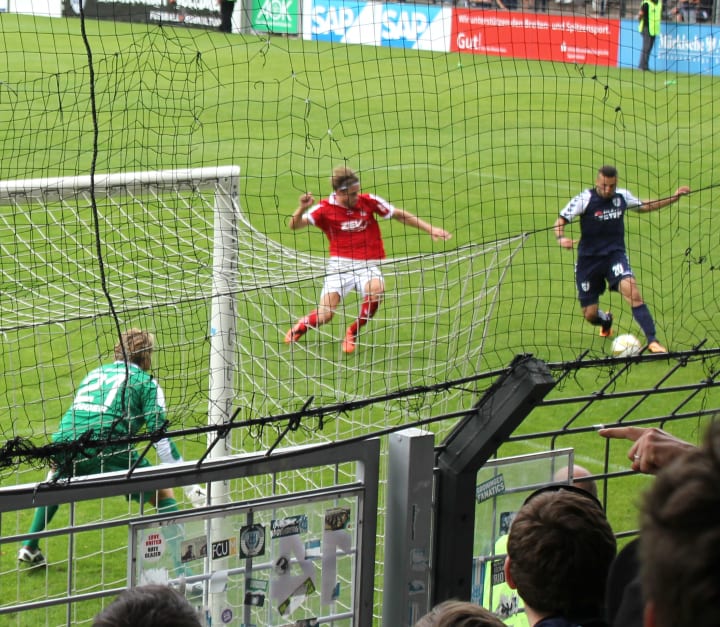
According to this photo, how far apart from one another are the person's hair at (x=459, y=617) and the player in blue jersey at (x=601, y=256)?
6802 mm

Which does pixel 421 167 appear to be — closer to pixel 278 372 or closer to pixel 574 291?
pixel 574 291

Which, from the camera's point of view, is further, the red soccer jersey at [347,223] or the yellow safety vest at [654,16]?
the red soccer jersey at [347,223]

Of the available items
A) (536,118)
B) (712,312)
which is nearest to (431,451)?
(712,312)

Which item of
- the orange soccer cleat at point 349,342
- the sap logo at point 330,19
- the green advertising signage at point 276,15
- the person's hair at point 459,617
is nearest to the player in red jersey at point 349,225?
the orange soccer cleat at point 349,342

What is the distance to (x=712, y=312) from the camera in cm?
920

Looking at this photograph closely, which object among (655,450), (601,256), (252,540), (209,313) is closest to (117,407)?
(252,540)

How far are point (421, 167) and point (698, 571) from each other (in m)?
13.1

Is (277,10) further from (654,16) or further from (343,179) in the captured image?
(654,16)

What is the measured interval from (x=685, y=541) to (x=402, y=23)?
500cm

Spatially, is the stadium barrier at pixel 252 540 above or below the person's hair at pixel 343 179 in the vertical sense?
below

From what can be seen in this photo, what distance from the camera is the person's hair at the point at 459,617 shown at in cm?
209

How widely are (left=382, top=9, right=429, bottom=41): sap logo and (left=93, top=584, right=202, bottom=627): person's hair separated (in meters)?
3.06

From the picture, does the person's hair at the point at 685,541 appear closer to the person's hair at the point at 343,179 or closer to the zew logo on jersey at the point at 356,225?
the person's hair at the point at 343,179

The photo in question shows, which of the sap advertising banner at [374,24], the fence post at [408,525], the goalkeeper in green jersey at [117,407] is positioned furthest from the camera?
the sap advertising banner at [374,24]
